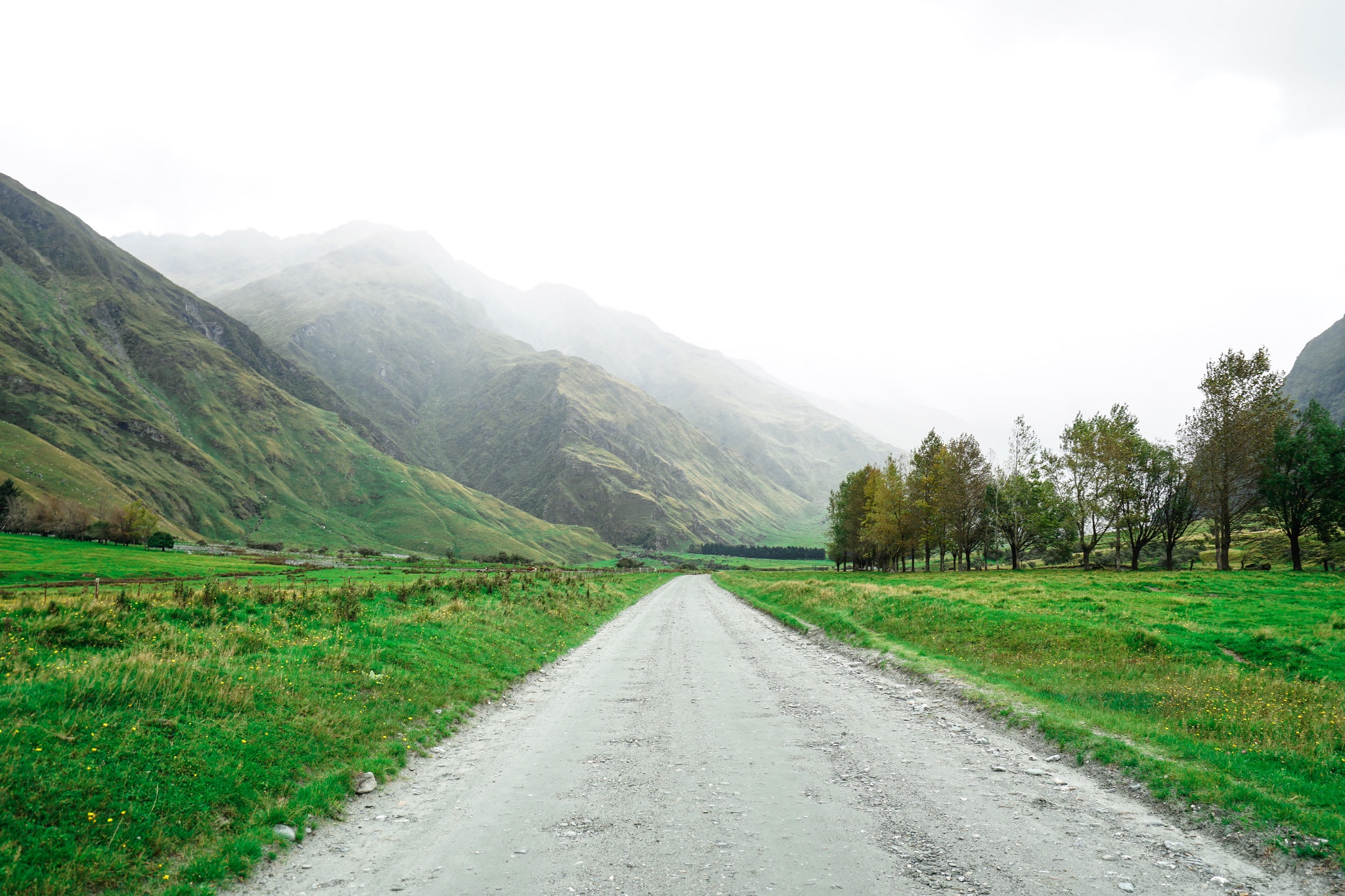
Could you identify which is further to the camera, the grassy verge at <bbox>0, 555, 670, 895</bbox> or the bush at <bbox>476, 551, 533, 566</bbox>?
the bush at <bbox>476, 551, 533, 566</bbox>

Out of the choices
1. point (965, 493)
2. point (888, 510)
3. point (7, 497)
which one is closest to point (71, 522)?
point (7, 497)

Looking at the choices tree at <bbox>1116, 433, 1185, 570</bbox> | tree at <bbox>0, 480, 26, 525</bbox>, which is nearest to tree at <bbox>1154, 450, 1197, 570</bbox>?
tree at <bbox>1116, 433, 1185, 570</bbox>

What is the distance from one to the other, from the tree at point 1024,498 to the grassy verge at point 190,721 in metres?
71.5

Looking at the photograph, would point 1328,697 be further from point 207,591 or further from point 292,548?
point 292,548

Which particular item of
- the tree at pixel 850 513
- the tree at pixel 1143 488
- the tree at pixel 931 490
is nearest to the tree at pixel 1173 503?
the tree at pixel 1143 488

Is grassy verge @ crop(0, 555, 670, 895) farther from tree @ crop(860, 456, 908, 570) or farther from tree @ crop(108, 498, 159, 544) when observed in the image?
tree @ crop(108, 498, 159, 544)

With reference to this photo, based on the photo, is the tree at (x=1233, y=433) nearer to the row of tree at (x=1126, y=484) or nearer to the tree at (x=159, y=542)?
the row of tree at (x=1126, y=484)

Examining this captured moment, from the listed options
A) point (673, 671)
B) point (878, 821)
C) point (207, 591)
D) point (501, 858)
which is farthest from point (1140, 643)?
point (207, 591)

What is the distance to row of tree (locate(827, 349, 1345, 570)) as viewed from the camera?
5381cm

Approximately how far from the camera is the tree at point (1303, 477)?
171ft

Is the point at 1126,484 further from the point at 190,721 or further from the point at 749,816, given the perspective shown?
the point at 190,721

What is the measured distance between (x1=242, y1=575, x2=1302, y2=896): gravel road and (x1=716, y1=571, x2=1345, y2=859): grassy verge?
126 cm

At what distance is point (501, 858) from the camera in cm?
744

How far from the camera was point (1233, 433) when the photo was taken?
5441 cm
